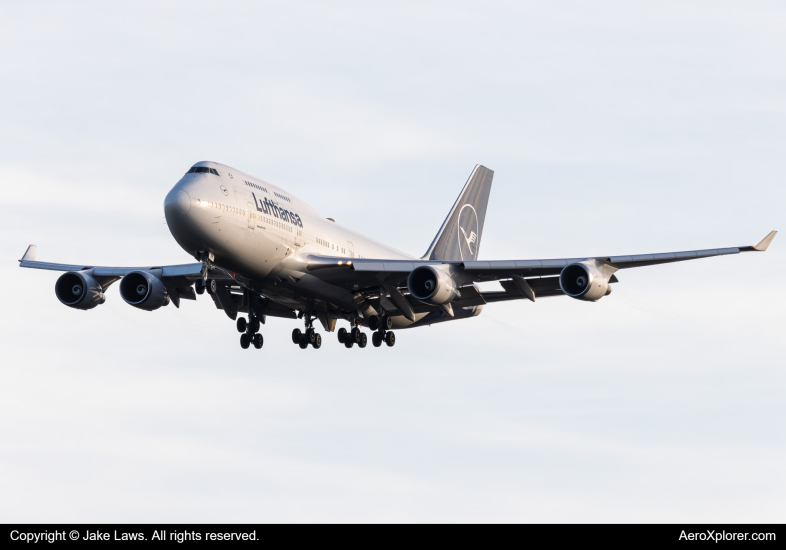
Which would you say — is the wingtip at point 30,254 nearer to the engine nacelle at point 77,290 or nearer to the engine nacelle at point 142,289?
the engine nacelle at point 77,290

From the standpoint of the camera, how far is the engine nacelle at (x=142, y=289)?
152 ft

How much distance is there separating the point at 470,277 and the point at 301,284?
7265mm

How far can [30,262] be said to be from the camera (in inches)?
2026

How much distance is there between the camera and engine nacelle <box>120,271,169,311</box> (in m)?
46.3

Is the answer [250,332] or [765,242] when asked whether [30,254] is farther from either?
[765,242]

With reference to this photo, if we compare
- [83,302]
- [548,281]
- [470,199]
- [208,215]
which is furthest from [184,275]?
[470,199]

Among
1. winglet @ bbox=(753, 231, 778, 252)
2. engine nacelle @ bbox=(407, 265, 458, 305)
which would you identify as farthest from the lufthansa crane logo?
winglet @ bbox=(753, 231, 778, 252)

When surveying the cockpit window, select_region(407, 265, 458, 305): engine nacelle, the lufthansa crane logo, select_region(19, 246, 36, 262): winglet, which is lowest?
select_region(407, 265, 458, 305): engine nacelle

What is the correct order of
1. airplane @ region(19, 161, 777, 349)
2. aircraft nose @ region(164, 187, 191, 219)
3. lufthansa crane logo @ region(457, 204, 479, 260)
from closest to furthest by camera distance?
aircraft nose @ region(164, 187, 191, 219) → airplane @ region(19, 161, 777, 349) → lufthansa crane logo @ region(457, 204, 479, 260)

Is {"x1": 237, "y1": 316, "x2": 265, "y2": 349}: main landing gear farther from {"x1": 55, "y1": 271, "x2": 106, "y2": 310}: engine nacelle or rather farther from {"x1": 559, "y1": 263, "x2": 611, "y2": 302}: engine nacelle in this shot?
{"x1": 559, "y1": 263, "x2": 611, "y2": 302}: engine nacelle

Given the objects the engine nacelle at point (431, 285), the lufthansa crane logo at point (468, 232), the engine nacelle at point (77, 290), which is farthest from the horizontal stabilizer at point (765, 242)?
the engine nacelle at point (77, 290)

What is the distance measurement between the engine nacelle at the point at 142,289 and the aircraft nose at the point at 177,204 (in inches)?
352

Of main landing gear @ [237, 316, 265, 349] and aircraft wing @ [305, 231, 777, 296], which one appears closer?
aircraft wing @ [305, 231, 777, 296]

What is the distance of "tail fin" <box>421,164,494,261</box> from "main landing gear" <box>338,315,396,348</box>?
10977mm
